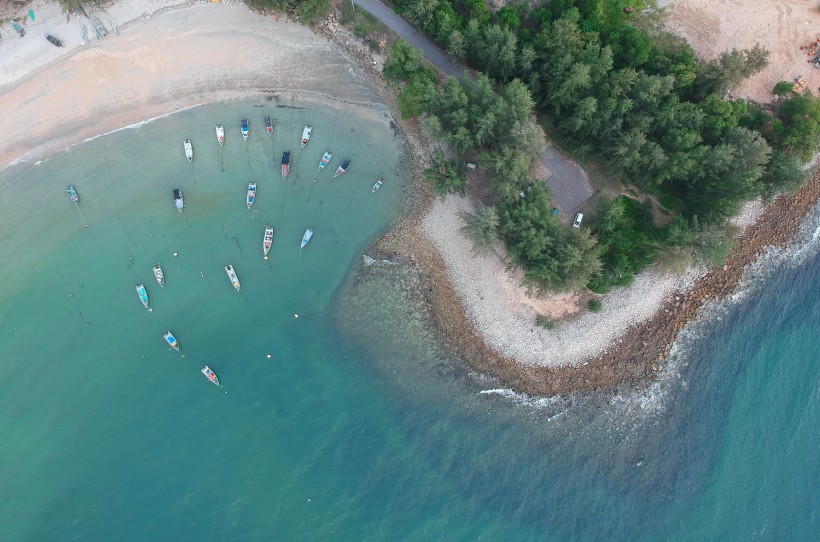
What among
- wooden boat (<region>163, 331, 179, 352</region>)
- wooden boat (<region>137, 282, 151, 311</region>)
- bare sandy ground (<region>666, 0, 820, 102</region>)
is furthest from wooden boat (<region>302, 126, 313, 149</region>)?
bare sandy ground (<region>666, 0, 820, 102</region>)

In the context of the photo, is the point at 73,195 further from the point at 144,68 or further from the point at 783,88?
the point at 783,88

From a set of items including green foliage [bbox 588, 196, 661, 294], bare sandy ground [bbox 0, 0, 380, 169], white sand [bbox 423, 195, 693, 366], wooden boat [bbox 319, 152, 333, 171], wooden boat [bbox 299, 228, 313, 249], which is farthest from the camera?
wooden boat [bbox 319, 152, 333, 171]

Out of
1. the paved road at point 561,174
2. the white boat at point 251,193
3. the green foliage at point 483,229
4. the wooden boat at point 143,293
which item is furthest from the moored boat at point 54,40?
the green foliage at point 483,229

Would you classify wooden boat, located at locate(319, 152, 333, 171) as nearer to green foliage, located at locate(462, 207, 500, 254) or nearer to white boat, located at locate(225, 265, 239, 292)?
white boat, located at locate(225, 265, 239, 292)

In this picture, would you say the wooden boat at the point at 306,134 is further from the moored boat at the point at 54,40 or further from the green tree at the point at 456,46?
the moored boat at the point at 54,40

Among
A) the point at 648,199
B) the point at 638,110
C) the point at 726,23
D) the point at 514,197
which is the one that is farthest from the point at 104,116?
the point at 726,23

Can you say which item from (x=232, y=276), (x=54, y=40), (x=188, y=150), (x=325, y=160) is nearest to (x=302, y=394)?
(x=232, y=276)

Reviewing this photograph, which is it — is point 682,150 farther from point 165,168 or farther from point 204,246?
point 165,168

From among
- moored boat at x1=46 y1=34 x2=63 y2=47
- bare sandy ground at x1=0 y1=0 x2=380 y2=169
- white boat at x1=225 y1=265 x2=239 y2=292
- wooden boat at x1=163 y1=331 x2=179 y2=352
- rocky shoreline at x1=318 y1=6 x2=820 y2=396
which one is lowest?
rocky shoreline at x1=318 y1=6 x2=820 y2=396
